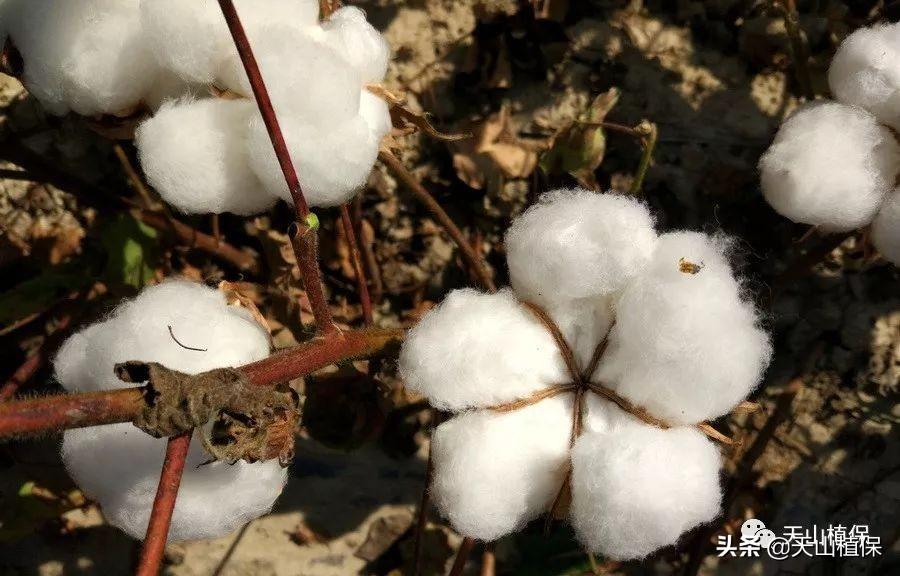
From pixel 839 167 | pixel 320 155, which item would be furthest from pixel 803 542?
pixel 320 155

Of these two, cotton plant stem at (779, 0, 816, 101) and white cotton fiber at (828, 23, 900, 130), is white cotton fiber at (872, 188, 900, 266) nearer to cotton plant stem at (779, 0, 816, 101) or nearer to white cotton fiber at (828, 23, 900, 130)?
white cotton fiber at (828, 23, 900, 130)

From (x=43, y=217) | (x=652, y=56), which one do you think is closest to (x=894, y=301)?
(x=652, y=56)

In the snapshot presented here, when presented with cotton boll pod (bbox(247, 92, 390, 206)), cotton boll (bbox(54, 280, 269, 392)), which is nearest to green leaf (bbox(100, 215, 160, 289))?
cotton boll (bbox(54, 280, 269, 392))

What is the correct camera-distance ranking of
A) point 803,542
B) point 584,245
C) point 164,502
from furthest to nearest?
point 803,542
point 584,245
point 164,502

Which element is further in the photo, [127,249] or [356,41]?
[127,249]

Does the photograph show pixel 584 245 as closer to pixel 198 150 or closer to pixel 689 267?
pixel 689 267

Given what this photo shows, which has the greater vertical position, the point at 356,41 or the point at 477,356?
the point at 356,41

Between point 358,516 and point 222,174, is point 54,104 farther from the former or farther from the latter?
point 358,516
